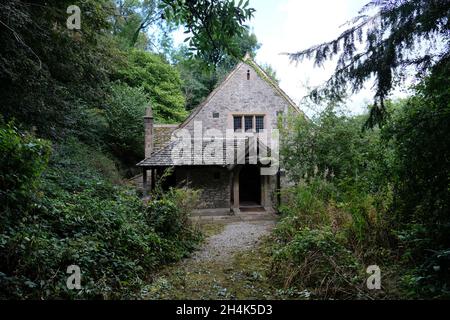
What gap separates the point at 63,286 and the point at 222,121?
12.6 m

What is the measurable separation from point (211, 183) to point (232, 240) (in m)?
6.31

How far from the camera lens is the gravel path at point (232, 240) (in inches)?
265

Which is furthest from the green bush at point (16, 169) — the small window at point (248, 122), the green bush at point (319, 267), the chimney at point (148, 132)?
the small window at point (248, 122)

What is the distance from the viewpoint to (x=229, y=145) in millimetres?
14305

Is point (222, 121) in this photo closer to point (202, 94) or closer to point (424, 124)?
point (424, 124)

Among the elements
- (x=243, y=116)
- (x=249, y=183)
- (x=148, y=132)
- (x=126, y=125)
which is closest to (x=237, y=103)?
(x=243, y=116)

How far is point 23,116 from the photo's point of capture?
26.8 ft

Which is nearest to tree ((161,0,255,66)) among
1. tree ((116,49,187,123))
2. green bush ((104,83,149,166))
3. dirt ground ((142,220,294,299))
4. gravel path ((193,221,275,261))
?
dirt ground ((142,220,294,299))

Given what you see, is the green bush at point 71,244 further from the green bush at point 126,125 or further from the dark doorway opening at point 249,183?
the green bush at point 126,125

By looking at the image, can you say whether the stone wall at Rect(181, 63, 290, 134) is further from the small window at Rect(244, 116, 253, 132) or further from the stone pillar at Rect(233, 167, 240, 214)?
the stone pillar at Rect(233, 167, 240, 214)

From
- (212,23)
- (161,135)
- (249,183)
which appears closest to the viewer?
(212,23)

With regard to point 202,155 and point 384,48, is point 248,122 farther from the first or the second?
point 384,48

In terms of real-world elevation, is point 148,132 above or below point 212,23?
above

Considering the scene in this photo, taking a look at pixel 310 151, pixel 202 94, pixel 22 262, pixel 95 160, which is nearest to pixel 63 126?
pixel 95 160
